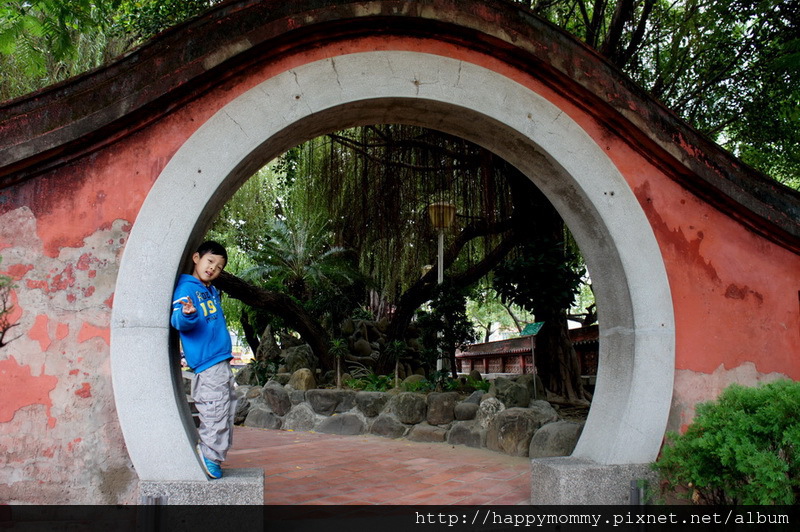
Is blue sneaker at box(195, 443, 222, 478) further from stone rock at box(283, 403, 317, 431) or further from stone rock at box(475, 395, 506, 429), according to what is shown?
stone rock at box(283, 403, 317, 431)

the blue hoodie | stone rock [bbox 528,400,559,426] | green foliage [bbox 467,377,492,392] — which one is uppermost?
the blue hoodie

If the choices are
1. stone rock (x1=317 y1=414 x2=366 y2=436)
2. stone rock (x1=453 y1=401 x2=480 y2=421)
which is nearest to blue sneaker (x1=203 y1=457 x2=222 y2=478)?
stone rock (x1=453 y1=401 x2=480 y2=421)

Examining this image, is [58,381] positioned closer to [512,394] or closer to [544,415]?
[544,415]

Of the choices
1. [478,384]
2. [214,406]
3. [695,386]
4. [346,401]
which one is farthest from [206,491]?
[478,384]

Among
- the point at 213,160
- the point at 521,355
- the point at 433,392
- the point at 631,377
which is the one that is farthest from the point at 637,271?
the point at 521,355

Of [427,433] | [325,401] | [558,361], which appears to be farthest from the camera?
[325,401]

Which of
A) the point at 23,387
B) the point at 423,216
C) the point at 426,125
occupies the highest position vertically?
the point at 423,216

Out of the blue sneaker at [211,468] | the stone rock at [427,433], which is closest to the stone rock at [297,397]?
the stone rock at [427,433]

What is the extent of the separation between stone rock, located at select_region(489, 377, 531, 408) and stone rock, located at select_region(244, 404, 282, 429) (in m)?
3.48

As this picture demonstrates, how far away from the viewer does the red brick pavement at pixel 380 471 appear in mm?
4402

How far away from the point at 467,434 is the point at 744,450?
4054 mm

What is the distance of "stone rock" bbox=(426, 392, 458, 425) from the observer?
727 cm

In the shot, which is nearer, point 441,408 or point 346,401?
point 441,408

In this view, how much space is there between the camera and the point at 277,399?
8969mm
